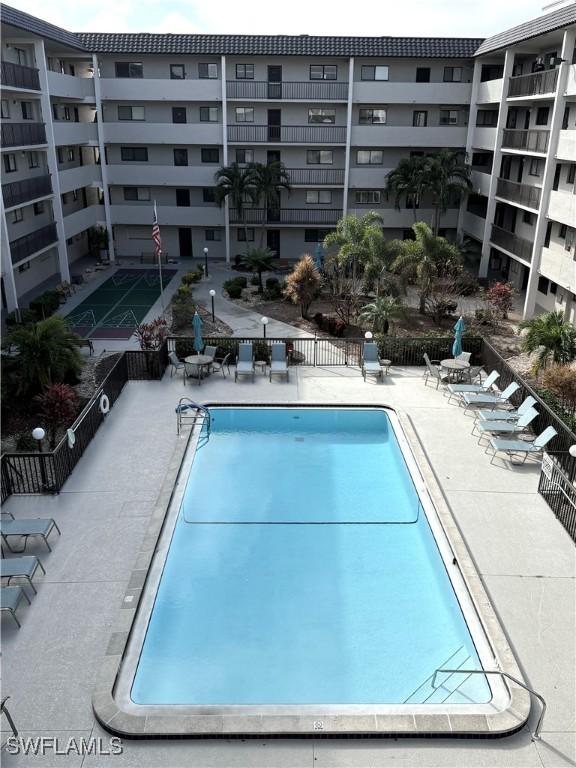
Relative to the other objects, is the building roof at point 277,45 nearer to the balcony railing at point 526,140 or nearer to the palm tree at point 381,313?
the balcony railing at point 526,140

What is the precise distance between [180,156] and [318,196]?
852 cm

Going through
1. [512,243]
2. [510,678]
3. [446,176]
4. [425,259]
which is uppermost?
[446,176]

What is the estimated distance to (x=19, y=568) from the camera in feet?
36.5

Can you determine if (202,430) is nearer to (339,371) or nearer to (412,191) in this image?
(339,371)

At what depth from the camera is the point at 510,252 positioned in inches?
1181

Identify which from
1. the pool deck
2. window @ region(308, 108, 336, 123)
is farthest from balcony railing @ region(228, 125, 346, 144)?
the pool deck

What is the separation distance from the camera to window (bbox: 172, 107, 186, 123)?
37.2 meters

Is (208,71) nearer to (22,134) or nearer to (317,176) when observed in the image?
(317,176)

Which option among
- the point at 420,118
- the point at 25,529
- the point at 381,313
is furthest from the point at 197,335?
the point at 420,118

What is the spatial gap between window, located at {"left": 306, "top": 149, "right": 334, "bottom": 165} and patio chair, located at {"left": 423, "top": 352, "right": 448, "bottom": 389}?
67.5 ft

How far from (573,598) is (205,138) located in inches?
1266

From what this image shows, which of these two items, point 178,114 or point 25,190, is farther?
point 178,114

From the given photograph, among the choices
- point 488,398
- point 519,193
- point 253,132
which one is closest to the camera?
point 488,398

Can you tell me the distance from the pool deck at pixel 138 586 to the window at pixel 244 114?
942 inches
